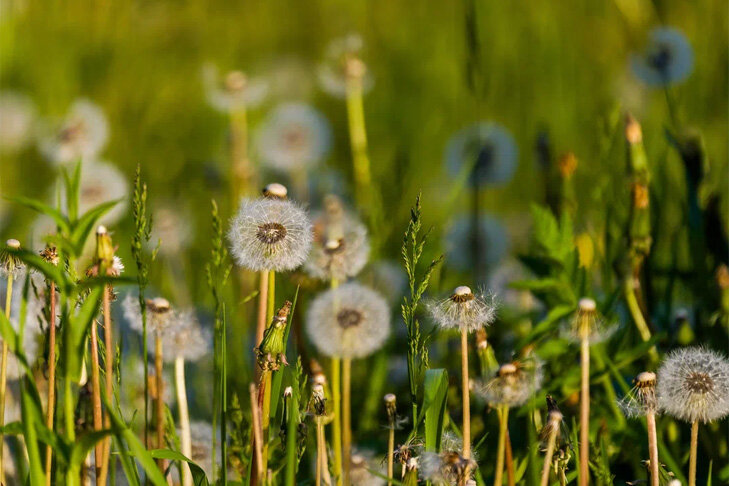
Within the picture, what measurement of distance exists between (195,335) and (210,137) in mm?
2677

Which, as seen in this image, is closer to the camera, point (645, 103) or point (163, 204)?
point (163, 204)

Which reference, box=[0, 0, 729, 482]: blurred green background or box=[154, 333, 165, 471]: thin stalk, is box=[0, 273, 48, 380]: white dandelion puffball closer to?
box=[154, 333, 165, 471]: thin stalk

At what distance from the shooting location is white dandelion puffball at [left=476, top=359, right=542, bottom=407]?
3.33ft

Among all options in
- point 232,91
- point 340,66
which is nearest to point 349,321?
point 340,66

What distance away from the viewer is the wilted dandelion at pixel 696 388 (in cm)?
104

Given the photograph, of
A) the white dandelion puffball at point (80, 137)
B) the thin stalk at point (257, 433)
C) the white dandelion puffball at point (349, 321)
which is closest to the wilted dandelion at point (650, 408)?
the thin stalk at point (257, 433)

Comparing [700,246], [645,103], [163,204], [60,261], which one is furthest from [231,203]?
[645,103]

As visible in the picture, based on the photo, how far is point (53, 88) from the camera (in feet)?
12.4

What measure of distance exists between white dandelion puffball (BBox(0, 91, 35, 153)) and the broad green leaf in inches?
118

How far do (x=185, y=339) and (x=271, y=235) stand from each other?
0.34 m

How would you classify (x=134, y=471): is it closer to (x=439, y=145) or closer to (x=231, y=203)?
(x=231, y=203)

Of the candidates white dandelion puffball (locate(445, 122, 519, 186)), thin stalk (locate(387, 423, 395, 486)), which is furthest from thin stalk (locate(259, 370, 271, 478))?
white dandelion puffball (locate(445, 122, 519, 186))

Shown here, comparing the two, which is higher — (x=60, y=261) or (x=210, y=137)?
(x=210, y=137)

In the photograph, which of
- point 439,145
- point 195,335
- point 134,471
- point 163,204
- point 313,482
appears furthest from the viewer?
point 439,145
